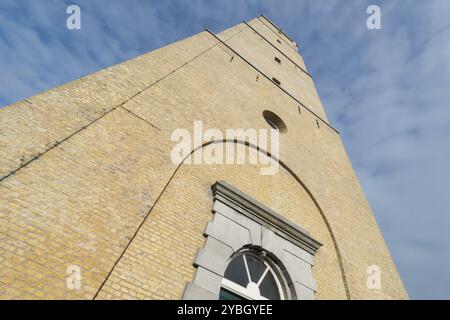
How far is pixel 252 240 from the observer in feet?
16.1

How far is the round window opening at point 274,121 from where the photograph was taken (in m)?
8.45

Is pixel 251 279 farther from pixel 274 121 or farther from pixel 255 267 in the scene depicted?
pixel 274 121

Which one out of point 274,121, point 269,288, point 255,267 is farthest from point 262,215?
point 274,121

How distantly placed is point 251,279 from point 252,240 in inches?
24.2

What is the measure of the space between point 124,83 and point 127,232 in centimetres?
291

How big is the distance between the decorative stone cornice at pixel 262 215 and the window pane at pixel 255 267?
641mm

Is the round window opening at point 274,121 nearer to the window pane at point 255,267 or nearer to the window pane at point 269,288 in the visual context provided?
the window pane at point 255,267

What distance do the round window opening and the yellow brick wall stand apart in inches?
17.0

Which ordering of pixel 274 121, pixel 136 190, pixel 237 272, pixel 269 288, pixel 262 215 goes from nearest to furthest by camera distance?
pixel 136 190, pixel 237 272, pixel 269 288, pixel 262 215, pixel 274 121

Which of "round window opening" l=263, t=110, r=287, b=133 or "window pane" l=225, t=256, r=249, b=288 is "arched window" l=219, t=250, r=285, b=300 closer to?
"window pane" l=225, t=256, r=249, b=288

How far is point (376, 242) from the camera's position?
734cm

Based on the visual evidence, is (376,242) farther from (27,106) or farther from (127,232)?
(27,106)

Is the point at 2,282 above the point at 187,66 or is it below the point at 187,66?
below
